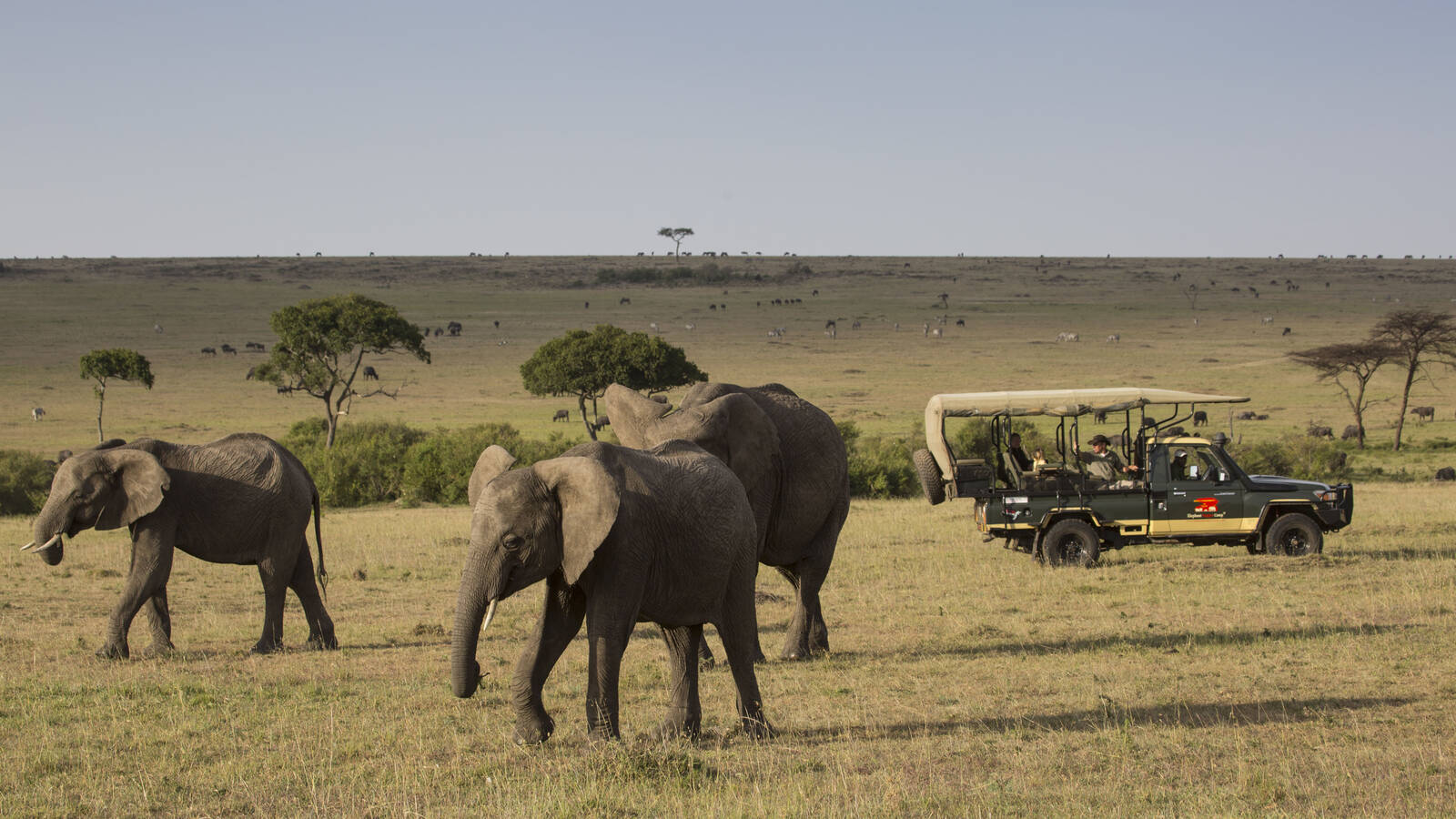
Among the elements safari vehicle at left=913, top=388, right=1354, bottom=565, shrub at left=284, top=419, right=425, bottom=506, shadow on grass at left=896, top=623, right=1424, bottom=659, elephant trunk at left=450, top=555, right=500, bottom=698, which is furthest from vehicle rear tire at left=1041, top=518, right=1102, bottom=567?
shrub at left=284, top=419, right=425, bottom=506

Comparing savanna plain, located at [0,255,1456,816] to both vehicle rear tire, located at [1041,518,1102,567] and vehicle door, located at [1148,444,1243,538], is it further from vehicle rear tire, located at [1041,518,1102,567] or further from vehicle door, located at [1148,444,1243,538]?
vehicle door, located at [1148,444,1243,538]

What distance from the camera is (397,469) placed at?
33094mm

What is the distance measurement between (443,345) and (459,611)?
80.3 m

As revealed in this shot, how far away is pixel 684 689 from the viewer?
9312 millimetres

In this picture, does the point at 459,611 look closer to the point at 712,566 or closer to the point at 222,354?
the point at 712,566

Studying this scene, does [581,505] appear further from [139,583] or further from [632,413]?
[139,583]

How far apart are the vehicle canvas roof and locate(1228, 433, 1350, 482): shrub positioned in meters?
15.0

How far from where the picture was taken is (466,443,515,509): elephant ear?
10477 mm

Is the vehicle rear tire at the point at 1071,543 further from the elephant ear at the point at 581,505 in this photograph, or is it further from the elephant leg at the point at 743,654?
the elephant ear at the point at 581,505

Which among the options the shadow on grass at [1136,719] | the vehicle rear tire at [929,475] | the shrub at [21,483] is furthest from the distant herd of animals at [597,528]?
the shrub at [21,483]

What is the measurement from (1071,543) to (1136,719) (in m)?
9.26

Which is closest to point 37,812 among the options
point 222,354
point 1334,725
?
point 1334,725

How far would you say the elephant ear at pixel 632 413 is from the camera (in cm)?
1208

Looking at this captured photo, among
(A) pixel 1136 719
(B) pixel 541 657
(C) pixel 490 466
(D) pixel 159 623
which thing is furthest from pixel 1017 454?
(B) pixel 541 657
